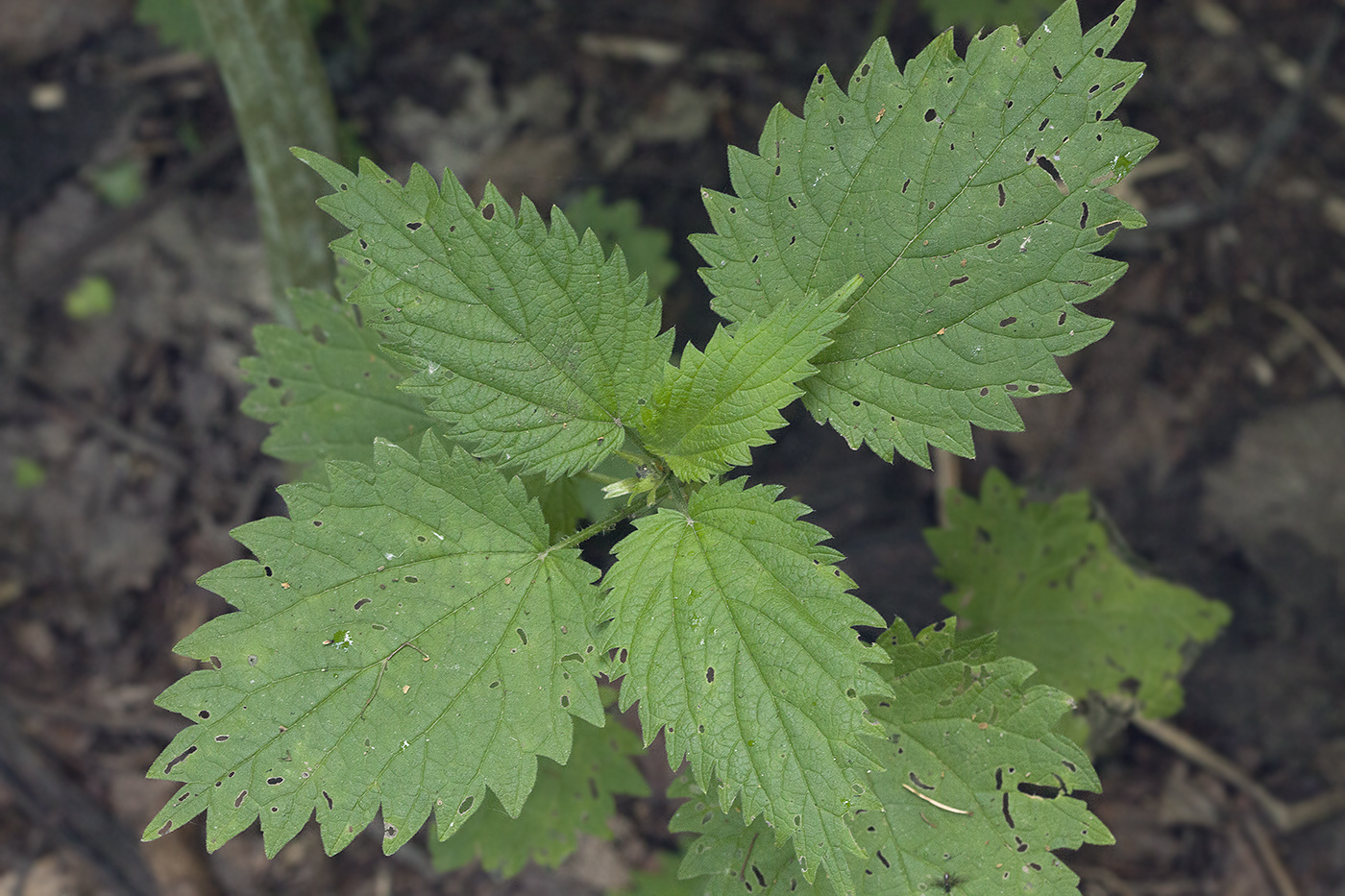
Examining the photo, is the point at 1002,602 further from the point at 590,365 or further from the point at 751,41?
the point at 751,41

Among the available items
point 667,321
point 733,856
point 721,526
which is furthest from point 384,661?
point 667,321

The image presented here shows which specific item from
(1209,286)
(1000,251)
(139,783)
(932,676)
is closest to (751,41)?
(1209,286)

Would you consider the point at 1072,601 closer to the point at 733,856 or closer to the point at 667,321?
the point at 733,856

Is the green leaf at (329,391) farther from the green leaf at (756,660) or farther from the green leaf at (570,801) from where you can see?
the green leaf at (570,801)

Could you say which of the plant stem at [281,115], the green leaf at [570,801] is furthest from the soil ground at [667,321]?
the plant stem at [281,115]

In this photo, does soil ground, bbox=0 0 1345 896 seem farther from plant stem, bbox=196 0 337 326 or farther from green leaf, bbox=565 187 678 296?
plant stem, bbox=196 0 337 326

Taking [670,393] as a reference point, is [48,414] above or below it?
below

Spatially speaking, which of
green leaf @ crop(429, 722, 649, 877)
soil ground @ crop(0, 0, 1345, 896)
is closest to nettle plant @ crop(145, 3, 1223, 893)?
green leaf @ crop(429, 722, 649, 877)
